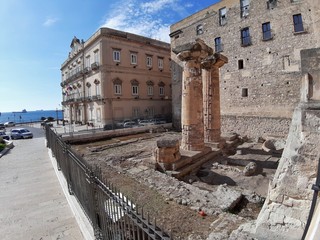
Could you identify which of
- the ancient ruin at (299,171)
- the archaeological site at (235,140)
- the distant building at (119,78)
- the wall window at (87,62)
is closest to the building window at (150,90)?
the distant building at (119,78)

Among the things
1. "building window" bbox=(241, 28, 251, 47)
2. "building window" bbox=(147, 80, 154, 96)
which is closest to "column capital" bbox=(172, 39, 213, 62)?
"building window" bbox=(241, 28, 251, 47)

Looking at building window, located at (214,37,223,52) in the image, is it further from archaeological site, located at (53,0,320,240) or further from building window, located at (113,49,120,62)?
building window, located at (113,49,120,62)

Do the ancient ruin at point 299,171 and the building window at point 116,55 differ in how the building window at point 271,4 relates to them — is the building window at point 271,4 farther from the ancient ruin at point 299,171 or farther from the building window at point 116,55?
the ancient ruin at point 299,171

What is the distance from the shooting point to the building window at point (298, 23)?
50.4 ft

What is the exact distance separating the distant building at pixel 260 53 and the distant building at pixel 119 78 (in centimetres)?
1026

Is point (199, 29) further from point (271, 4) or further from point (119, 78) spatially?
point (119, 78)

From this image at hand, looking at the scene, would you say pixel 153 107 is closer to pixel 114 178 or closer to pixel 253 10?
pixel 253 10

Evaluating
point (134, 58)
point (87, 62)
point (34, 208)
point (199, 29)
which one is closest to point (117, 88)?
point (134, 58)

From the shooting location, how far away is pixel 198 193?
19.1ft

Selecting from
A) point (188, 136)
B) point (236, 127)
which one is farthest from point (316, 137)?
point (236, 127)

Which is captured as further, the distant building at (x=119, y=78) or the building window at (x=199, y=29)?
the distant building at (x=119, y=78)

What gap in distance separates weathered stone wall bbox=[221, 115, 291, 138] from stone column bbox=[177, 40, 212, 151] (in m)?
7.60

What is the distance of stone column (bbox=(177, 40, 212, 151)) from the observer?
991 centimetres

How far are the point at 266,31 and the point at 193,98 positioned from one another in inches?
485
